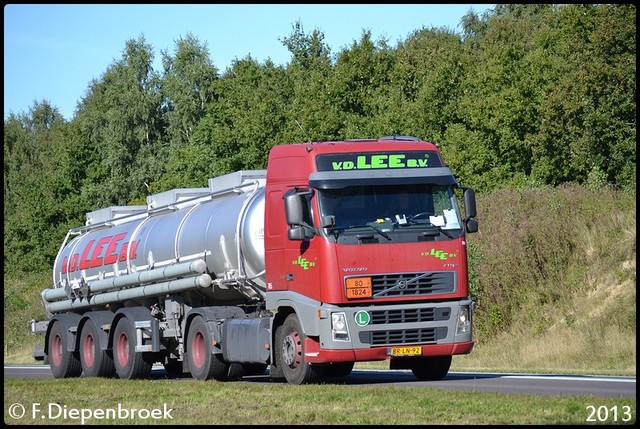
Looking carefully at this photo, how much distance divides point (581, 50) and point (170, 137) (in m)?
44.2

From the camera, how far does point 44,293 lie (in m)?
30.4

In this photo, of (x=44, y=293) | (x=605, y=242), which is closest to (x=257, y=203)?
(x=44, y=293)

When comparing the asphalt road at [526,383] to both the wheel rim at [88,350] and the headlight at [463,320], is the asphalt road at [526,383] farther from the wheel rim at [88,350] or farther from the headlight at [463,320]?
the wheel rim at [88,350]

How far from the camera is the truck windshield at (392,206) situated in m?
18.5

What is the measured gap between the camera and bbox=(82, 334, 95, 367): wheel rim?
26219mm

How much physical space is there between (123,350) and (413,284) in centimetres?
857

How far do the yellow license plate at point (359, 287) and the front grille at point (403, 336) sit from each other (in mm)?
621

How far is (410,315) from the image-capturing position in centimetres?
1859

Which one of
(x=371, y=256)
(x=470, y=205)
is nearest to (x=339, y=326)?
(x=371, y=256)

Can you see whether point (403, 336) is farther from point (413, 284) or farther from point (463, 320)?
point (463, 320)

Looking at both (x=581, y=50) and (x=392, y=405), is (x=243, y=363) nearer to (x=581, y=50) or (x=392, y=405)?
(x=392, y=405)

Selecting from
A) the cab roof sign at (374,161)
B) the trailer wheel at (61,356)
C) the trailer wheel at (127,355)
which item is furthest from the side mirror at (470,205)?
the trailer wheel at (61,356)

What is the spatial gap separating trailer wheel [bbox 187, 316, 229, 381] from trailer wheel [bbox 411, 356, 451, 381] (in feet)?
11.6

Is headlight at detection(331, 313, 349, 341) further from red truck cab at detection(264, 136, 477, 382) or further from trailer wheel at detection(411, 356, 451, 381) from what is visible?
trailer wheel at detection(411, 356, 451, 381)
